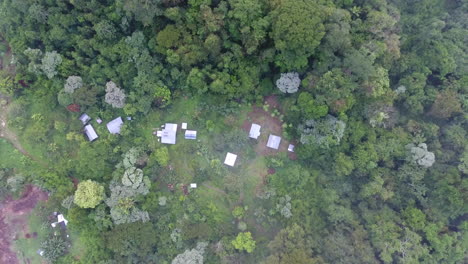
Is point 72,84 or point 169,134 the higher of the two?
point 72,84

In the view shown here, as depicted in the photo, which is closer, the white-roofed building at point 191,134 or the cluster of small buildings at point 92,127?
the cluster of small buildings at point 92,127

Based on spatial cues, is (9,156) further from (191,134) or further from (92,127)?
Answer: (191,134)

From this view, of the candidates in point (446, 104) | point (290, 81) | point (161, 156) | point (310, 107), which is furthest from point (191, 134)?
point (446, 104)

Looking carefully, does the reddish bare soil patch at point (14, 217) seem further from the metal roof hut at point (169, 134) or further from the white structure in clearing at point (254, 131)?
the white structure in clearing at point (254, 131)

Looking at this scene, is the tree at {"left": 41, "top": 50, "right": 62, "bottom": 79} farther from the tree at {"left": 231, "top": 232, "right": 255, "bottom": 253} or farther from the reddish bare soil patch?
the tree at {"left": 231, "top": 232, "right": 255, "bottom": 253}

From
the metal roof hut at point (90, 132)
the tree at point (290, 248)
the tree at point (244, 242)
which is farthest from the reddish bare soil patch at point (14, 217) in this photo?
the tree at point (290, 248)
